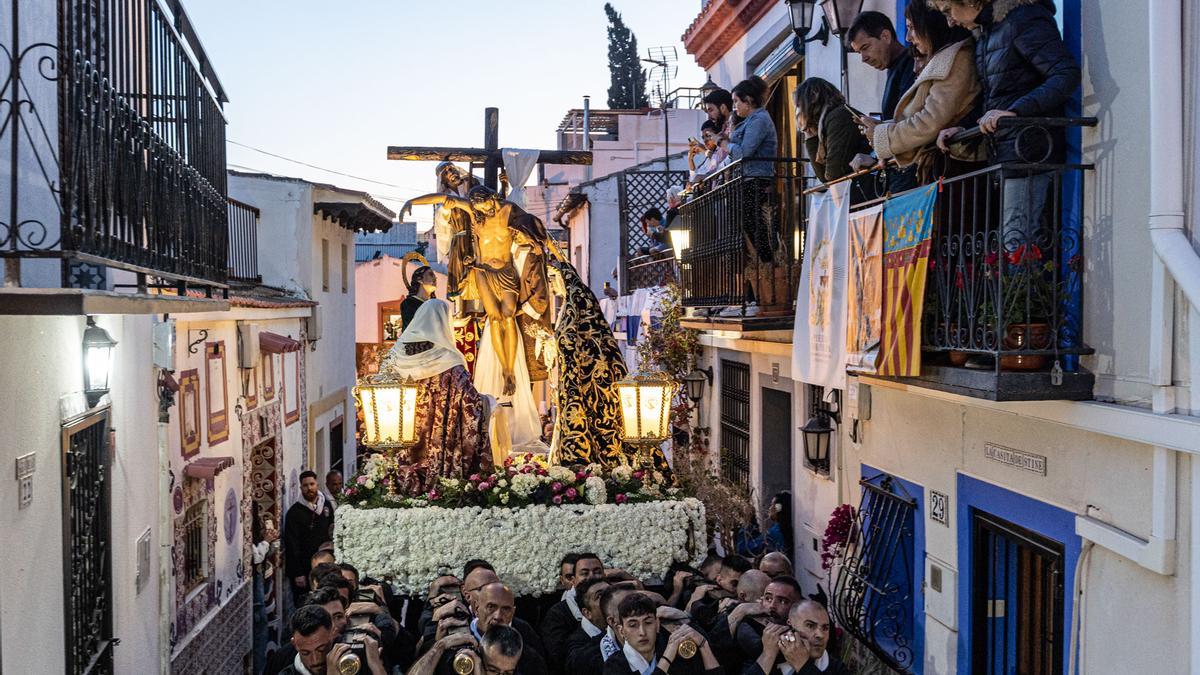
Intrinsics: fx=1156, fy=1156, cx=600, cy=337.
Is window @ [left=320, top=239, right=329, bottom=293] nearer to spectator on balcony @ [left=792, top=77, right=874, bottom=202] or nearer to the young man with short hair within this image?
spectator on balcony @ [left=792, top=77, right=874, bottom=202]

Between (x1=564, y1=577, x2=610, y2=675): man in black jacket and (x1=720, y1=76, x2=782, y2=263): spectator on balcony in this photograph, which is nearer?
(x1=564, y1=577, x2=610, y2=675): man in black jacket

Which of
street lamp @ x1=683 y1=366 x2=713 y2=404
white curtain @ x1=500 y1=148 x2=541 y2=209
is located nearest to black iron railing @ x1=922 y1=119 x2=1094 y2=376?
white curtain @ x1=500 y1=148 x2=541 y2=209

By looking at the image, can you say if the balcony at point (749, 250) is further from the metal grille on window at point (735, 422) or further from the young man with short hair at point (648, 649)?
the young man with short hair at point (648, 649)

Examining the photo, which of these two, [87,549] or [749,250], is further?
[749,250]

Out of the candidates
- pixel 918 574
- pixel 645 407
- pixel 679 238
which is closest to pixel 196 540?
pixel 645 407

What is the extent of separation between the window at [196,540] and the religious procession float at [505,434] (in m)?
1.89

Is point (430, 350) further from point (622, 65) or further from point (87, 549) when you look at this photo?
point (622, 65)

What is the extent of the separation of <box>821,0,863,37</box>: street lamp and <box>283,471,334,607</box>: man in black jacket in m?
7.54

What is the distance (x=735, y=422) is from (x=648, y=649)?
7391 millimetres

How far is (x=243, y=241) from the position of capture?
16.9 meters

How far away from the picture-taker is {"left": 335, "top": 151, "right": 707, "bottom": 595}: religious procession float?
376 inches

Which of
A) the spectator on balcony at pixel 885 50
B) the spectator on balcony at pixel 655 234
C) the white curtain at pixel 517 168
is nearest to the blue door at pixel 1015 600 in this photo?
the spectator on balcony at pixel 885 50

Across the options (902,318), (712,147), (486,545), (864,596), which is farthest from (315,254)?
(902,318)

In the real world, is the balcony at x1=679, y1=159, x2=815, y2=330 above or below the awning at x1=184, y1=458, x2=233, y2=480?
above
